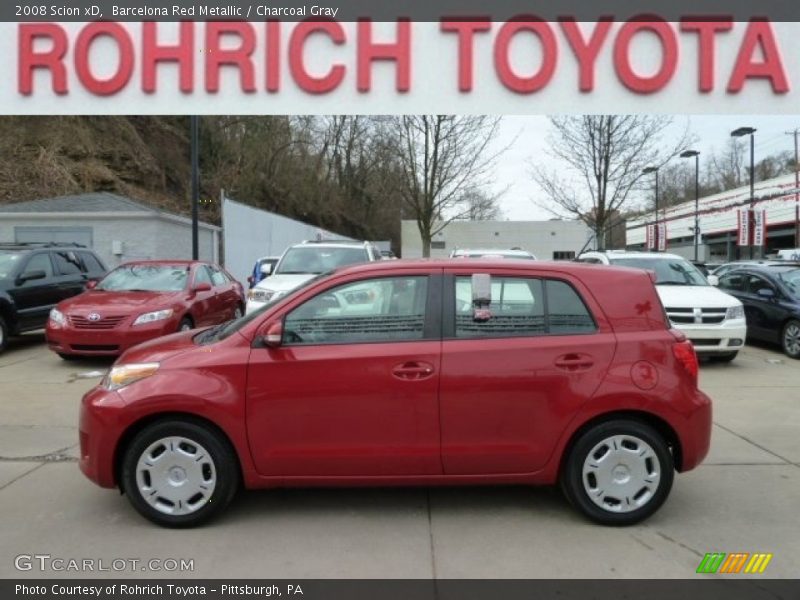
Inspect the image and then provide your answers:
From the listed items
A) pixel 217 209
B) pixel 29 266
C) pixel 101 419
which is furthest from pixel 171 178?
pixel 101 419

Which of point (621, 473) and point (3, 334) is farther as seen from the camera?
point (3, 334)

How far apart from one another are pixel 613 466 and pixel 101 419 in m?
3.14

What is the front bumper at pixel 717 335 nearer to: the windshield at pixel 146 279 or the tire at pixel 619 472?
the tire at pixel 619 472

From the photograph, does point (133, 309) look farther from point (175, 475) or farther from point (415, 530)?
point (415, 530)

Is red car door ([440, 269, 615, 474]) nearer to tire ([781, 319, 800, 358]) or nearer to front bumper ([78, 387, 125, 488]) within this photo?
front bumper ([78, 387, 125, 488])

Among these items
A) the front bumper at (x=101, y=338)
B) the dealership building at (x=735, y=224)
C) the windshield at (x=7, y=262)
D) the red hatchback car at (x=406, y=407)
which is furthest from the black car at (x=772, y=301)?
the dealership building at (x=735, y=224)

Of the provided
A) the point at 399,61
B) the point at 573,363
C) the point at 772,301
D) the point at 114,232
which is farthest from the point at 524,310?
the point at 114,232

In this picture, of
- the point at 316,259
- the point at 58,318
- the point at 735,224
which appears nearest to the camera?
the point at 58,318

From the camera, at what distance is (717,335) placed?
9695 mm

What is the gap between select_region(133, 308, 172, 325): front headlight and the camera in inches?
357

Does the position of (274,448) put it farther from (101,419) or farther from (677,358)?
(677,358)

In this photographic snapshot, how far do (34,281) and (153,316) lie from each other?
139 inches

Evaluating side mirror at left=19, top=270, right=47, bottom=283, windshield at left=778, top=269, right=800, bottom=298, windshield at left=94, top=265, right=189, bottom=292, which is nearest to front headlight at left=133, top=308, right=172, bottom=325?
windshield at left=94, top=265, right=189, bottom=292

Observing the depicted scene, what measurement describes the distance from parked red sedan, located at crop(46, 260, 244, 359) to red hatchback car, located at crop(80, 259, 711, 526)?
5.25 m
